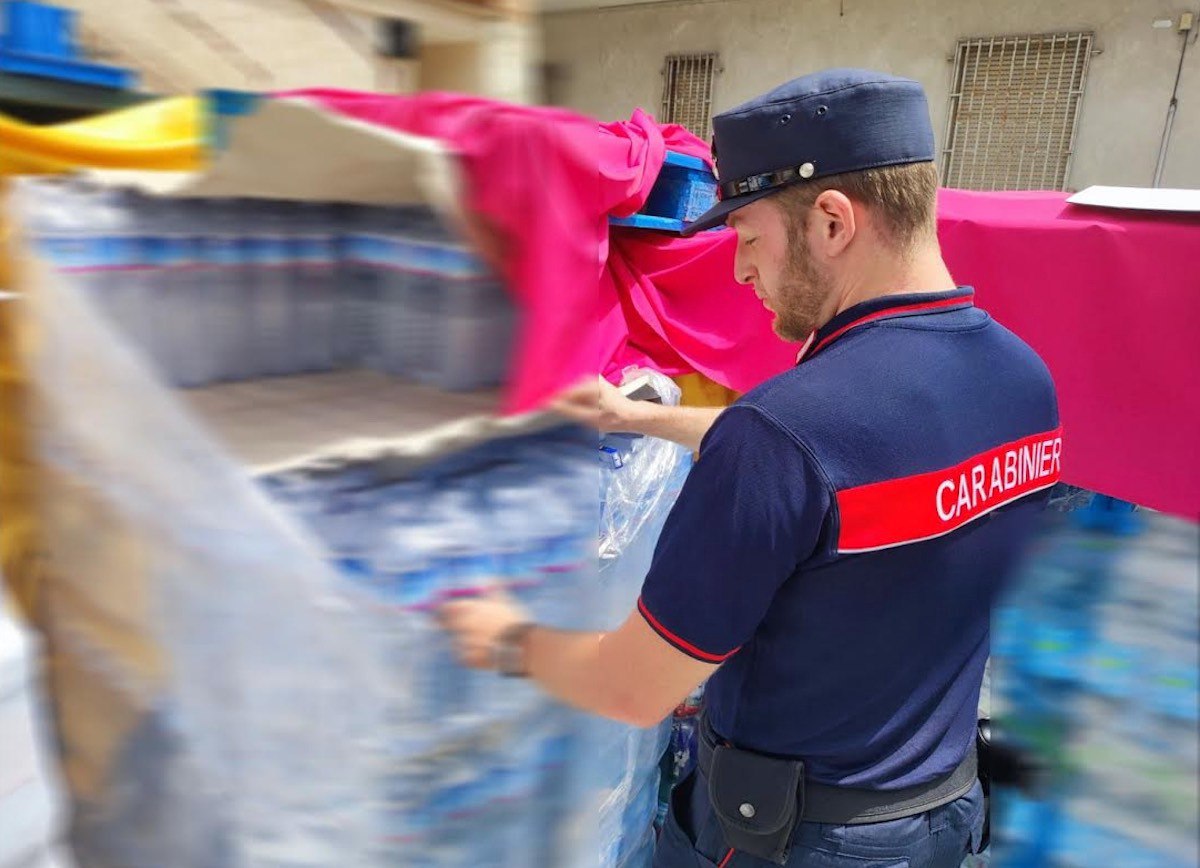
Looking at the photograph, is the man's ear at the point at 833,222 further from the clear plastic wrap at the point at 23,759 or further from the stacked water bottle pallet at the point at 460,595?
the clear plastic wrap at the point at 23,759

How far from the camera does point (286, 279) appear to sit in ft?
2.88

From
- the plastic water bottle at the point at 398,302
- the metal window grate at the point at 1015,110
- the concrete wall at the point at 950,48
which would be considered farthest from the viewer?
the metal window grate at the point at 1015,110

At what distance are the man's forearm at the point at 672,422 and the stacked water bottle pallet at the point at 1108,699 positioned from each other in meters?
1.16

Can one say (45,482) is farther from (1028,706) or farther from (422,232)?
(1028,706)

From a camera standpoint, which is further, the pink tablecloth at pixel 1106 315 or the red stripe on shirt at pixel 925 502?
the pink tablecloth at pixel 1106 315

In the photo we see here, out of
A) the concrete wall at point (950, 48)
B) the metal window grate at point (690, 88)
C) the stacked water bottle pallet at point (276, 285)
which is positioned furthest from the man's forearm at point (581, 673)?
the metal window grate at point (690, 88)

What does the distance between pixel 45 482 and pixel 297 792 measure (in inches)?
14.3

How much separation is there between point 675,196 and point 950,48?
6.33 m

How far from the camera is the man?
3.30ft

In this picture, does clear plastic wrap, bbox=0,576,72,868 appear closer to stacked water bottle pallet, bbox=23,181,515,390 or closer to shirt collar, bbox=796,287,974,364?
stacked water bottle pallet, bbox=23,181,515,390

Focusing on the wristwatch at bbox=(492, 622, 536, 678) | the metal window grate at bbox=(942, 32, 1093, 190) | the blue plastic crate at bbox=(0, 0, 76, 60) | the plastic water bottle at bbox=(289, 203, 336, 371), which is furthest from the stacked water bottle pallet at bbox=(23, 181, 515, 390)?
the metal window grate at bbox=(942, 32, 1093, 190)

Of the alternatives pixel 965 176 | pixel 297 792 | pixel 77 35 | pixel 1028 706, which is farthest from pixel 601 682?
pixel 965 176

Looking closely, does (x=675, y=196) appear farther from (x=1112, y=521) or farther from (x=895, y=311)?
(x=1112, y=521)

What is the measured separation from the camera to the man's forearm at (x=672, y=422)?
183 centimetres
